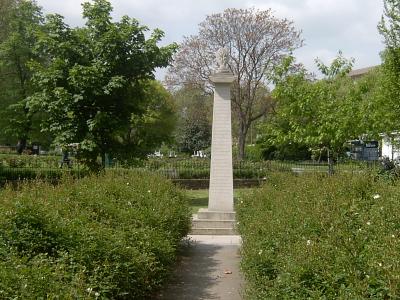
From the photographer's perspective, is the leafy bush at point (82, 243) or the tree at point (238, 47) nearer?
the leafy bush at point (82, 243)

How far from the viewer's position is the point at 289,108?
21.3m

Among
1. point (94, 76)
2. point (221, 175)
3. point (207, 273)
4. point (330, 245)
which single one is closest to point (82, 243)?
point (330, 245)

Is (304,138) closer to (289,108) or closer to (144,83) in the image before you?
(289,108)

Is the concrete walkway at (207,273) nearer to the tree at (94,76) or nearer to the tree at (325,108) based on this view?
the tree at (94,76)

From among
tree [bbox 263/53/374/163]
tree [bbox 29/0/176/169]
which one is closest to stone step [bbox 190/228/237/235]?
tree [bbox 29/0/176/169]

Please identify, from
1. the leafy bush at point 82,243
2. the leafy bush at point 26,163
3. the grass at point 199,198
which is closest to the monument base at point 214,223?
the grass at point 199,198

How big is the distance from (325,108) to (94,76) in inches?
354

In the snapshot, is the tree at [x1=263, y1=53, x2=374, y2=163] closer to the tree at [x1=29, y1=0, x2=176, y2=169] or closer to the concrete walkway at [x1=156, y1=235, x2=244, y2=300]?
the tree at [x1=29, y1=0, x2=176, y2=169]

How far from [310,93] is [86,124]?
29.1 feet

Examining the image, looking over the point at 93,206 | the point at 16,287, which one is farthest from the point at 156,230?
the point at 16,287

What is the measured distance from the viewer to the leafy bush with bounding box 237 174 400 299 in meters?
3.47

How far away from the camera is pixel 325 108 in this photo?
20.3 metres

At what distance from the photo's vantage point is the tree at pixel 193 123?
47.9m

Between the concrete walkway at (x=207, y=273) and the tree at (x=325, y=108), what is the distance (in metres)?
9.19
